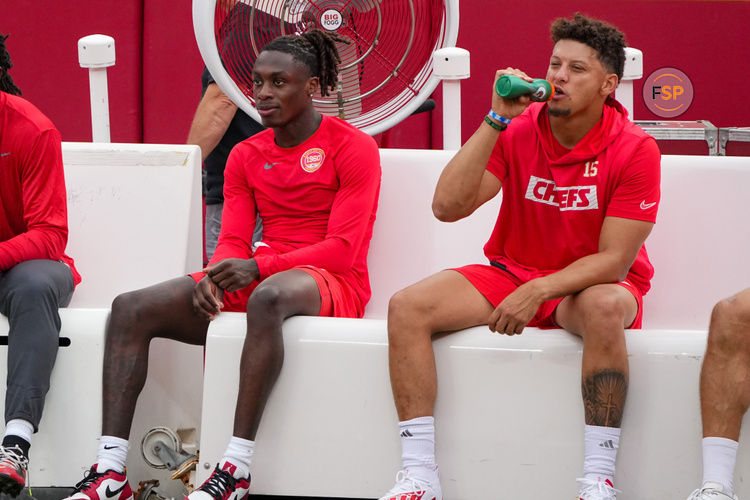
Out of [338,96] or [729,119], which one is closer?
[338,96]

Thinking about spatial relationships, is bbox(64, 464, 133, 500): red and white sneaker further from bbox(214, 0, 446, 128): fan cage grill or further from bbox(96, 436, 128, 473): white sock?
bbox(214, 0, 446, 128): fan cage grill

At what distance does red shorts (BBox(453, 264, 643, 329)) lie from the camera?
2.33 m

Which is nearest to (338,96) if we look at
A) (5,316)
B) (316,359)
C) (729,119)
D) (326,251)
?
(326,251)

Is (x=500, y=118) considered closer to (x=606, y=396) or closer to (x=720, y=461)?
(x=606, y=396)

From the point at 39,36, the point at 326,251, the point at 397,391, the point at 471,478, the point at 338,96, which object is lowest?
the point at 471,478

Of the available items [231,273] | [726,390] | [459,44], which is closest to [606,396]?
[726,390]

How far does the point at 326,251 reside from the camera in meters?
2.48

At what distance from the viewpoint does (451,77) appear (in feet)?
9.23

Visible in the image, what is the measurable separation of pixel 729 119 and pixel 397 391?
2.54 metres

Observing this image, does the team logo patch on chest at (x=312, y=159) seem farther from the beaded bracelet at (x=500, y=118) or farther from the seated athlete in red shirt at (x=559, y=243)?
the beaded bracelet at (x=500, y=118)

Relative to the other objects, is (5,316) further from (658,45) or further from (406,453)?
(658,45)

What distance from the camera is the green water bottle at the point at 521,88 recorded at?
2.24 meters

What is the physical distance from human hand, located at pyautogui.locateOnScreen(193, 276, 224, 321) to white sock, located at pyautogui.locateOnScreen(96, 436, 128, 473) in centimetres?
33

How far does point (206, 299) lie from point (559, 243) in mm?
796
